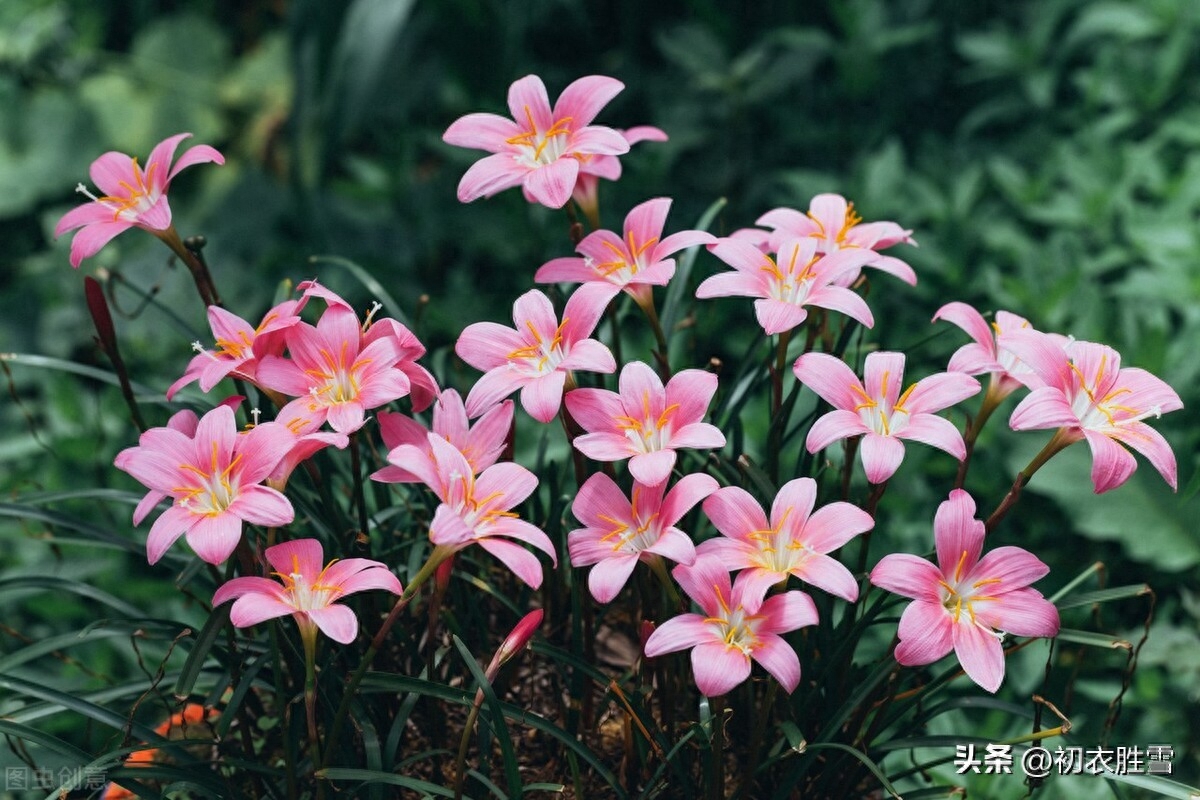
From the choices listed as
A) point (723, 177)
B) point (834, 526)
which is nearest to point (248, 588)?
point (834, 526)

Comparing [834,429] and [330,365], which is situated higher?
[330,365]

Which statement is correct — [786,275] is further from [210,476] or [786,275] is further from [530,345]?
[210,476]

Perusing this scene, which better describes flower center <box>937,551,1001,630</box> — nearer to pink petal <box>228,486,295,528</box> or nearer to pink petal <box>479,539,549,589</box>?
pink petal <box>479,539,549,589</box>

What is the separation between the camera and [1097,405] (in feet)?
2.58

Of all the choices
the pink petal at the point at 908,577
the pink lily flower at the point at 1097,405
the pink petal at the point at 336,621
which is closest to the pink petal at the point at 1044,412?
the pink lily flower at the point at 1097,405

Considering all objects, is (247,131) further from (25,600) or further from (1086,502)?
(1086,502)

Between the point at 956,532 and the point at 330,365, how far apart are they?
420 mm

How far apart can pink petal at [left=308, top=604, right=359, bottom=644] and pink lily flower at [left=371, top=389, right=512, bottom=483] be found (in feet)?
0.32

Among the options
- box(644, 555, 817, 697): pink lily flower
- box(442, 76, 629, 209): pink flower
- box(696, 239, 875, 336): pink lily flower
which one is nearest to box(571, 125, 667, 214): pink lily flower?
box(442, 76, 629, 209): pink flower

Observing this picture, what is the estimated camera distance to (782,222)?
94 cm

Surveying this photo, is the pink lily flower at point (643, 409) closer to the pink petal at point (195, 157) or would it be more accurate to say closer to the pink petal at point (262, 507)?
the pink petal at point (262, 507)

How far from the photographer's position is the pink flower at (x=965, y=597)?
72cm

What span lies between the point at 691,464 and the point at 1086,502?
2.57 ft

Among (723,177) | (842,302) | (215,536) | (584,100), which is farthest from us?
(723,177)
